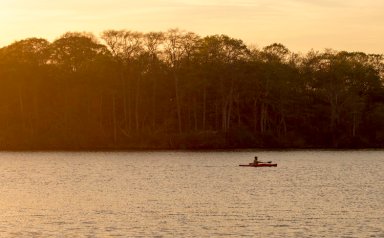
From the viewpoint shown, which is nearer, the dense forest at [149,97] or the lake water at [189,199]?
the lake water at [189,199]

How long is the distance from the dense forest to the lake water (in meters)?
34.3

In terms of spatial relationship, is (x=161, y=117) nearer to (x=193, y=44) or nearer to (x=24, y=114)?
(x=193, y=44)

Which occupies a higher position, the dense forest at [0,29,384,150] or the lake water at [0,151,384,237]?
the dense forest at [0,29,384,150]

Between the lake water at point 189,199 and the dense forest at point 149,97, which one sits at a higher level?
the dense forest at point 149,97

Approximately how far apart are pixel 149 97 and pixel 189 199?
87.4 metres

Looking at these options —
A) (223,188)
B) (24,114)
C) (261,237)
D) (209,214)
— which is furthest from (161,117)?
(261,237)

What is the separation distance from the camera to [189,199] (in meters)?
62.6

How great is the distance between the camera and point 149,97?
14912 cm

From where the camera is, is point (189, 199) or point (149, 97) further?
point (149, 97)

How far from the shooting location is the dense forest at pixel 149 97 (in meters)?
145

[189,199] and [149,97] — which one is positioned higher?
[149,97]

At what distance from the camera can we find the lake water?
4681 cm

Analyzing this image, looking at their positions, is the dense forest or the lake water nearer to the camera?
the lake water

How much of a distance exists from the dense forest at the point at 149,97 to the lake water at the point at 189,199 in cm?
3427
